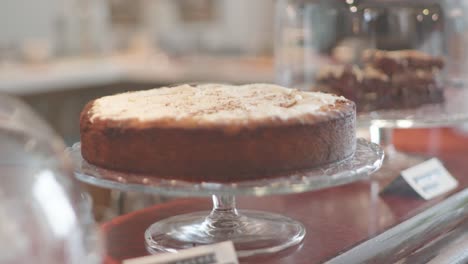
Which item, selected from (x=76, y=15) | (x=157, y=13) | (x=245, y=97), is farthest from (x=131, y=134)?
(x=157, y=13)

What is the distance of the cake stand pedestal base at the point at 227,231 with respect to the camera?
94 cm

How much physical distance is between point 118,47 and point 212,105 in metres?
4.60

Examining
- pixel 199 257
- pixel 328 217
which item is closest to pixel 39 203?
pixel 199 257

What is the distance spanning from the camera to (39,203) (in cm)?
67

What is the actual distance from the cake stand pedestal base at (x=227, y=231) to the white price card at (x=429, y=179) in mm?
265

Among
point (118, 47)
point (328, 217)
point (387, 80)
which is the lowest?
point (118, 47)

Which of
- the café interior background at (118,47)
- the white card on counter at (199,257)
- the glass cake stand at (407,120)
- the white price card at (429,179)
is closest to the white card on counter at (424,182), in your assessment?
the white price card at (429,179)

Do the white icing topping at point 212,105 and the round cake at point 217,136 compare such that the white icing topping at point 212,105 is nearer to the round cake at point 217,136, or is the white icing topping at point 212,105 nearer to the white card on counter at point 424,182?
the round cake at point 217,136

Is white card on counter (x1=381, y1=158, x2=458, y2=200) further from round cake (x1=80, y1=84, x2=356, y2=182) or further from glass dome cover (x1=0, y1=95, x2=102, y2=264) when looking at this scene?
glass dome cover (x1=0, y1=95, x2=102, y2=264)

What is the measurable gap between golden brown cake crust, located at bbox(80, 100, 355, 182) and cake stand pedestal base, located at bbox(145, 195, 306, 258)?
5.0 inches

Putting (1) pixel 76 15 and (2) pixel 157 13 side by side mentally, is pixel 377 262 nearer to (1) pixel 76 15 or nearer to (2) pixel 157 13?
(1) pixel 76 15

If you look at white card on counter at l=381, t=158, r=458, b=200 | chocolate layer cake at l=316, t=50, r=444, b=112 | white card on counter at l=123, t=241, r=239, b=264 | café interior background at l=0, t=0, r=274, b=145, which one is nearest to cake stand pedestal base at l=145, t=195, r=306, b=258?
white card on counter at l=123, t=241, r=239, b=264

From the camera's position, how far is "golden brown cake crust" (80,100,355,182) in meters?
0.85

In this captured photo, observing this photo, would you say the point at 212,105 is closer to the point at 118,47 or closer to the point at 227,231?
the point at 227,231
